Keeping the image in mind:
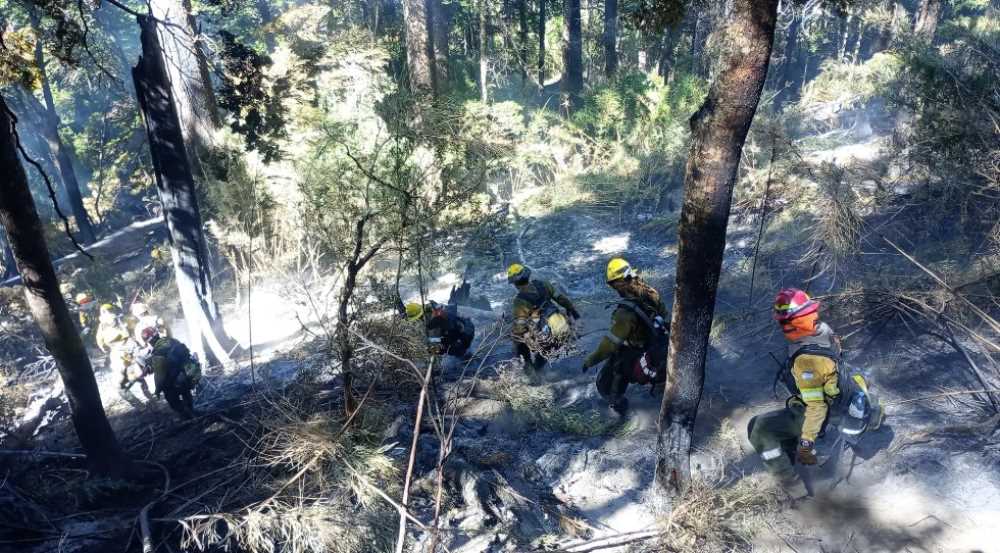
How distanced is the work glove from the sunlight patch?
26.0 ft

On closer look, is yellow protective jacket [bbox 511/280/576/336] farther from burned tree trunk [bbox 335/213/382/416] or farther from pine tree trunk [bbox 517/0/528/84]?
pine tree trunk [bbox 517/0/528/84]

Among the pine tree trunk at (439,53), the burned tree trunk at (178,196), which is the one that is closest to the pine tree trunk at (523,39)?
the pine tree trunk at (439,53)

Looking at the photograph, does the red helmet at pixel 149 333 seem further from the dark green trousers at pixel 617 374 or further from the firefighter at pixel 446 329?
the dark green trousers at pixel 617 374

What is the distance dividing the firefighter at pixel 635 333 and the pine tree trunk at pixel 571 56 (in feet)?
46.1

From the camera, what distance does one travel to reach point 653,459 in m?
6.09

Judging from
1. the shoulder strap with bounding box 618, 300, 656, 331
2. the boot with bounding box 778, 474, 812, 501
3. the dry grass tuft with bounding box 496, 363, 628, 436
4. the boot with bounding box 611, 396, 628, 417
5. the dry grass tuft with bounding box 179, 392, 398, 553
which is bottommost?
the dry grass tuft with bounding box 496, 363, 628, 436

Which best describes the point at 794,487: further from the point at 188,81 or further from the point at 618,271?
the point at 188,81

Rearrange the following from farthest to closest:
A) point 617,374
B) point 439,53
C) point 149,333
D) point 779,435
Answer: point 439,53, point 149,333, point 617,374, point 779,435

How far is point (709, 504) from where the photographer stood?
457cm

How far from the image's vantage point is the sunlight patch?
1281 centimetres

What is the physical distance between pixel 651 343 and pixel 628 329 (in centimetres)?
35

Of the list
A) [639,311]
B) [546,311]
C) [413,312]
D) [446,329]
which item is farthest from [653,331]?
[413,312]

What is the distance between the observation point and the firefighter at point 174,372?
306 inches

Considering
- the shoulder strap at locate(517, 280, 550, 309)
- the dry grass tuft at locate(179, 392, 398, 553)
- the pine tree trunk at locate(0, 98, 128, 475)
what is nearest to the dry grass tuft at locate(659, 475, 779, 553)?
the dry grass tuft at locate(179, 392, 398, 553)
